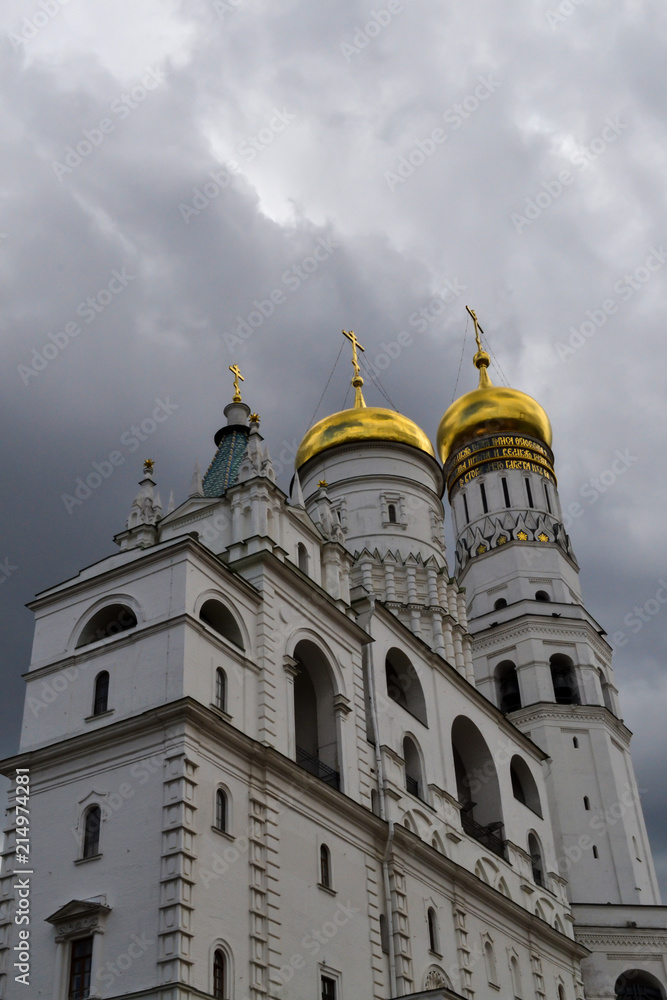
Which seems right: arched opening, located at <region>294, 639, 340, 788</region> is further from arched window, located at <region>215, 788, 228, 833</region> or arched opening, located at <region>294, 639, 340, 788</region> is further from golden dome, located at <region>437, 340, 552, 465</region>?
golden dome, located at <region>437, 340, 552, 465</region>

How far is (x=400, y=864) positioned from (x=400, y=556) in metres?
13.7

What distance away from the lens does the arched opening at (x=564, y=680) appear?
40.2 metres

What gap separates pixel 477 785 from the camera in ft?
107

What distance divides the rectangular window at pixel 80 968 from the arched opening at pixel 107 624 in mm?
6281

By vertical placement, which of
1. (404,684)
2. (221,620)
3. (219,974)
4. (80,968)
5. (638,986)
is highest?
(404,684)

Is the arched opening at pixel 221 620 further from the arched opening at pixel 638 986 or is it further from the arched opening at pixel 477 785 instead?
the arched opening at pixel 638 986

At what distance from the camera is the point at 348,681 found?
27016 mm

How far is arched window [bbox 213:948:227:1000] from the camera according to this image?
771 inches

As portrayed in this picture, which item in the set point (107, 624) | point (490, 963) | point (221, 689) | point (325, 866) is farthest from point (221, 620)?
point (490, 963)

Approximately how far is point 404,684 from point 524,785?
740 centimetres

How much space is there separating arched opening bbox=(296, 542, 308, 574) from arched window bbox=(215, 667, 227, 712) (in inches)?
210

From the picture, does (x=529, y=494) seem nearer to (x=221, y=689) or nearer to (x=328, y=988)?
(x=221, y=689)

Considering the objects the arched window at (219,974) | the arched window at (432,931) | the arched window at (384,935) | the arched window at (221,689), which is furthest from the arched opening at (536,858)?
the arched window at (219,974)

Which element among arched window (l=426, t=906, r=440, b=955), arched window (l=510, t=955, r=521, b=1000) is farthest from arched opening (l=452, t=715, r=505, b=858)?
arched window (l=426, t=906, r=440, b=955)
